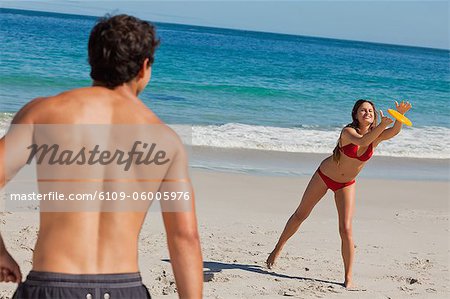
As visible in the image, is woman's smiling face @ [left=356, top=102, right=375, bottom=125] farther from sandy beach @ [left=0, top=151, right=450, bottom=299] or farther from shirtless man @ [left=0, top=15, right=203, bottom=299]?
shirtless man @ [left=0, top=15, right=203, bottom=299]

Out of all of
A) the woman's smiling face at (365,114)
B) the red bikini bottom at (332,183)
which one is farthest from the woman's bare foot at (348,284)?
the woman's smiling face at (365,114)

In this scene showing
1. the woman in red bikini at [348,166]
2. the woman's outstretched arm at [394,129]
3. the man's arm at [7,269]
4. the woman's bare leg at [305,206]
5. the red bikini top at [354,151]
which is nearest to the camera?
the man's arm at [7,269]

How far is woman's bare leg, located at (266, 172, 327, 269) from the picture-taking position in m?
7.14

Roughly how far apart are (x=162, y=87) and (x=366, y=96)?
30.9 ft

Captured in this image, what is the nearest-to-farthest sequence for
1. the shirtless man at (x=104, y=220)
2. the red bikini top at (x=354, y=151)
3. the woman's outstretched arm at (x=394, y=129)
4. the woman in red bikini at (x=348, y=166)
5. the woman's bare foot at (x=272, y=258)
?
the shirtless man at (x=104, y=220) → the woman's outstretched arm at (x=394, y=129) → the woman in red bikini at (x=348, y=166) → the red bikini top at (x=354, y=151) → the woman's bare foot at (x=272, y=258)

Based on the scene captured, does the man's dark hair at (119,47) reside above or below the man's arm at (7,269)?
above

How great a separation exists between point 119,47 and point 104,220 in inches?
23.9

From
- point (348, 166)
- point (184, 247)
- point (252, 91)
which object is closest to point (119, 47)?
point (184, 247)

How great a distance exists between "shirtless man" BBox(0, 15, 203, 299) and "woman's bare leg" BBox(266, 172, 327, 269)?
422 cm

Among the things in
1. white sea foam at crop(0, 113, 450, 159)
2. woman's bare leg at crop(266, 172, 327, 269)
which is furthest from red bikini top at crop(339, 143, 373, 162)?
white sea foam at crop(0, 113, 450, 159)

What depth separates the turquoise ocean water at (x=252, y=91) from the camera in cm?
1664

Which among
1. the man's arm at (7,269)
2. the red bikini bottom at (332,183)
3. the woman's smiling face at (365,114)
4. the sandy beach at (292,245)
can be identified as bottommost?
the sandy beach at (292,245)

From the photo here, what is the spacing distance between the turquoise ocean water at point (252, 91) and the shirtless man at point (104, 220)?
11468 mm

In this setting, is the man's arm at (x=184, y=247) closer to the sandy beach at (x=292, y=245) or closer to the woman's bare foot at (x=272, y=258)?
the sandy beach at (x=292, y=245)
